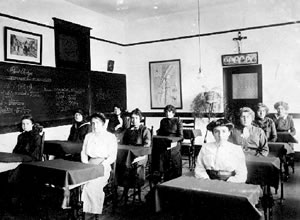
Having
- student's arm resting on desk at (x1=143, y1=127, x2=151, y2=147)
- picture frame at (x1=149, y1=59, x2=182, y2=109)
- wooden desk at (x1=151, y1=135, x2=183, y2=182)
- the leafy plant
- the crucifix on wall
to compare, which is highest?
the crucifix on wall

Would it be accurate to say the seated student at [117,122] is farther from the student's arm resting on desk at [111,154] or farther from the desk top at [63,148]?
the student's arm resting on desk at [111,154]

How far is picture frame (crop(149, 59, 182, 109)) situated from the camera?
855 centimetres

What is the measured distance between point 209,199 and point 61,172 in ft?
5.09

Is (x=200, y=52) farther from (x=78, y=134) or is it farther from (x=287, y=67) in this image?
(x=78, y=134)

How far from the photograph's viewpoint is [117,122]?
Result: 8227 mm

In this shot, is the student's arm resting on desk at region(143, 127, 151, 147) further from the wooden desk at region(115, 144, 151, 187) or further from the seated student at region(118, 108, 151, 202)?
the wooden desk at region(115, 144, 151, 187)

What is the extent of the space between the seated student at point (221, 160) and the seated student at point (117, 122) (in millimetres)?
4422

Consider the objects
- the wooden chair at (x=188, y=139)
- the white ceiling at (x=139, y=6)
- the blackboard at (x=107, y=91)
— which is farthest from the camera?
the blackboard at (x=107, y=91)

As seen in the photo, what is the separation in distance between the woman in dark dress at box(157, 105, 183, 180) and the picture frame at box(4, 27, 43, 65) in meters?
2.87

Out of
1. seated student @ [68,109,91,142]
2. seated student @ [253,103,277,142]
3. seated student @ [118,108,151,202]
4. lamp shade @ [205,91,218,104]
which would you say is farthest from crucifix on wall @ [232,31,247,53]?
seated student @ [68,109,91,142]

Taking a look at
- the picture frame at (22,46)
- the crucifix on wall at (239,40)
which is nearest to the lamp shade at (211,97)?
the crucifix on wall at (239,40)

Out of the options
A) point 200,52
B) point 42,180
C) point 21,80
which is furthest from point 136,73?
point 42,180

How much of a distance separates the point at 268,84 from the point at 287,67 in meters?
0.56

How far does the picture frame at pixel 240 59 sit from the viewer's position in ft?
24.6
